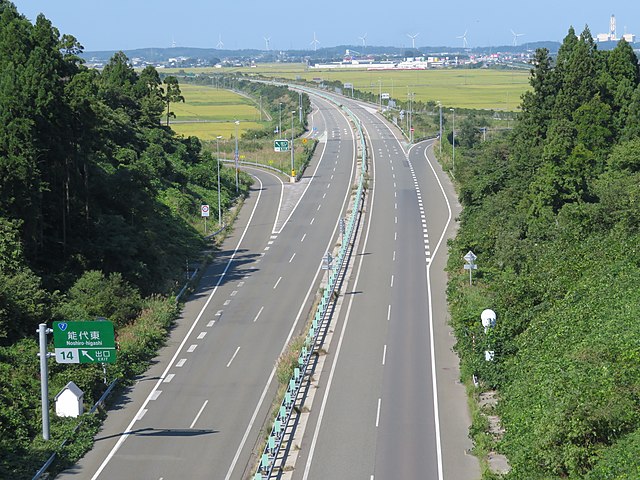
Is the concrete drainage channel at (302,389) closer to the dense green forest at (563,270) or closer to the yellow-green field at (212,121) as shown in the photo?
the dense green forest at (563,270)

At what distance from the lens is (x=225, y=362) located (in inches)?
1881

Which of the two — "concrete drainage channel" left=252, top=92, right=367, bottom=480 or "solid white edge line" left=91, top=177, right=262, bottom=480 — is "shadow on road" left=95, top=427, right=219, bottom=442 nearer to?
"solid white edge line" left=91, top=177, right=262, bottom=480

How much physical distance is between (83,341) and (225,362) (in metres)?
10.5

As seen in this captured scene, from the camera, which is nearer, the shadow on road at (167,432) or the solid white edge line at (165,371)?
the solid white edge line at (165,371)

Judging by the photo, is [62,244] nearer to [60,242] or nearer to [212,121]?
[60,242]

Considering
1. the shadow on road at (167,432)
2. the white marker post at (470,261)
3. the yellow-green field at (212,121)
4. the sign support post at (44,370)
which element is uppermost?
the sign support post at (44,370)

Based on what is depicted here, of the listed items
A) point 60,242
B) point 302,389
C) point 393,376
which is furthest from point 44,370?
point 60,242

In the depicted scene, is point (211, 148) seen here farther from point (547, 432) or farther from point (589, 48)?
point (547, 432)

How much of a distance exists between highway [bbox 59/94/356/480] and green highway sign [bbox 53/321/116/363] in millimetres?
3176

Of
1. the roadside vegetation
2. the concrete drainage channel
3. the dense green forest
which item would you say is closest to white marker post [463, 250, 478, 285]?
the dense green forest

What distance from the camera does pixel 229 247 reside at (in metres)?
73.4

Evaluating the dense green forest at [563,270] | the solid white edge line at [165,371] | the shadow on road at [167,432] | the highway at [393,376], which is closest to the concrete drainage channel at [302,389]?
the highway at [393,376]

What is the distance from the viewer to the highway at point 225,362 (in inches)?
1438

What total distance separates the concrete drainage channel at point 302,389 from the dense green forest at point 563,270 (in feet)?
22.7
